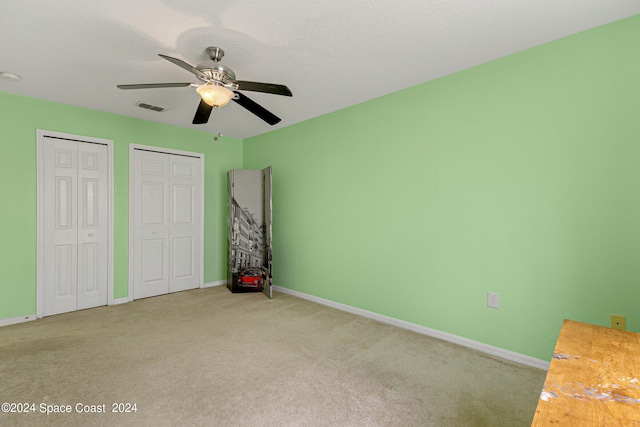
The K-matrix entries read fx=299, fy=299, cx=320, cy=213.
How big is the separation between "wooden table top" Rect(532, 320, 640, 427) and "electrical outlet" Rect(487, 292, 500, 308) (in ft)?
3.16

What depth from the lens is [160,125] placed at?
4.21 m

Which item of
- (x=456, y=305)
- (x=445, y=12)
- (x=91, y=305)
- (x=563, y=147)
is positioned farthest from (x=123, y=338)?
(x=563, y=147)

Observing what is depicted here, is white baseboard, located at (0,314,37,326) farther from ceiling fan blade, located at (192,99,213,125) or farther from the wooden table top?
the wooden table top

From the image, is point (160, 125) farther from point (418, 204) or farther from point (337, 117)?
point (418, 204)

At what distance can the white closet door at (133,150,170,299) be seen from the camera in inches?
160

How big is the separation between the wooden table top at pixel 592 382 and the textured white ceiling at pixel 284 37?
1.92m

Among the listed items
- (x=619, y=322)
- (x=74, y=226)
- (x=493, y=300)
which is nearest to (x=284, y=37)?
(x=493, y=300)

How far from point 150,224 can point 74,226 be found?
83 centimetres

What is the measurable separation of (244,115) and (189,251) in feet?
7.25

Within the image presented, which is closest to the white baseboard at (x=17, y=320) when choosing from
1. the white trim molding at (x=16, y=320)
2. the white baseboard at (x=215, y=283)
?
the white trim molding at (x=16, y=320)

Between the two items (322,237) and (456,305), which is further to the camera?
(322,237)

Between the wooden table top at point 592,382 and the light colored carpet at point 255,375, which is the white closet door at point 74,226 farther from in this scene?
the wooden table top at point 592,382

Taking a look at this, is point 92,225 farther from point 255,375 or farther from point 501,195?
point 501,195

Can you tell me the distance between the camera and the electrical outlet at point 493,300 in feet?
8.07
